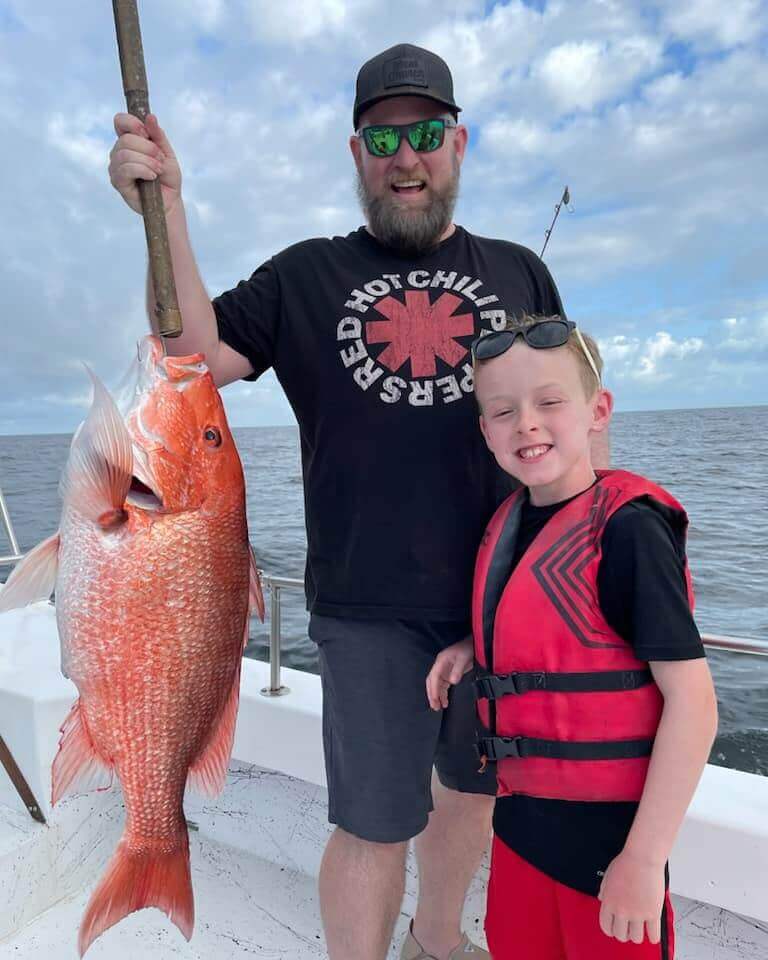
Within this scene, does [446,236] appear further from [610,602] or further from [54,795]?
[54,795]

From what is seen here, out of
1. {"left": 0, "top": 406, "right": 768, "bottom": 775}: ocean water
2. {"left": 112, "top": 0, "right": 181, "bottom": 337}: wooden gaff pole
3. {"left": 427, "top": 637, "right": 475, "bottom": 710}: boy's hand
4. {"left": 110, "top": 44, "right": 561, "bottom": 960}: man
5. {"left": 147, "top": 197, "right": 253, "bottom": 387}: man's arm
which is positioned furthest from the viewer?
{"left": 0, "top": 406, "right": 768, "bottom": 775}: ocean water

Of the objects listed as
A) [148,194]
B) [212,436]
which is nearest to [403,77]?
[148,194]

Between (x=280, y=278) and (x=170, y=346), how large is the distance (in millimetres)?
590

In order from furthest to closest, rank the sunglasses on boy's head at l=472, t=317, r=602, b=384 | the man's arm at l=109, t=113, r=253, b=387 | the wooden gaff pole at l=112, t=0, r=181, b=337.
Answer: the sunglasses on boy's head at l=472, t=317, r=602, b=384
the man's arm at l=109, t=113, r=253, b=387
the wooden gaff pole at l=112, t=0, r=181, b=337

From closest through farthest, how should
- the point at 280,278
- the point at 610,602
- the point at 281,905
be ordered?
1. the point at 610,602
2. the point at 280,278
3. the point at 281,905

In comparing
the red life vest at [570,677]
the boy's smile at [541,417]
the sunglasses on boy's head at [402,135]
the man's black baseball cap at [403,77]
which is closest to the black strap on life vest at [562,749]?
the red life vest at [570,677]

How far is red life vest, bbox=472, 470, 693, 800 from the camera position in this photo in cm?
168

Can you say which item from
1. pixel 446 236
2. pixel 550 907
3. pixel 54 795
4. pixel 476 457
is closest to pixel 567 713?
pixel 550 907

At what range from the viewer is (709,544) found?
1250 centimetres

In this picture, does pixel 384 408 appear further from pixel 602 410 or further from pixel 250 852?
pixel 250 852

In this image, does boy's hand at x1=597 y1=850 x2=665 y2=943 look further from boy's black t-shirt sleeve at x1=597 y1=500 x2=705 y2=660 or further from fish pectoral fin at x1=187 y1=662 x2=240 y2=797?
fish pectoral fin at x1=187 y1=662 x2=240 y2=797

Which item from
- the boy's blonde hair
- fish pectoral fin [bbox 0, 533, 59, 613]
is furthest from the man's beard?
fish pectoral fin [bbox 0, 533, 59, 613]

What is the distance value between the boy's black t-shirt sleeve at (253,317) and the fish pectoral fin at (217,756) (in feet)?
3.23

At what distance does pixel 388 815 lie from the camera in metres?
2.16
